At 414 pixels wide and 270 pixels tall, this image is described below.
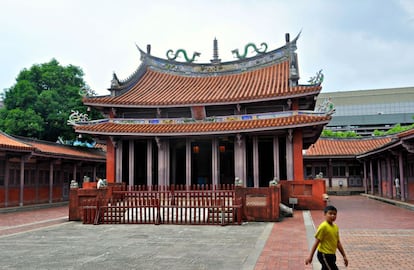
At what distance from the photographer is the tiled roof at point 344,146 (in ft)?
111

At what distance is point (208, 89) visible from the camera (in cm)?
2386

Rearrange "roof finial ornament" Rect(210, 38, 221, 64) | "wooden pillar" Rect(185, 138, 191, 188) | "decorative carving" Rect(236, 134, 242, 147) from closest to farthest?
"decorative carving" Rect(236, 134, 242, 147) → "wooden pillar" Rect(185, 138, 191, 188) → "roof finial ornament" Rect(210, 38, 221, 64)

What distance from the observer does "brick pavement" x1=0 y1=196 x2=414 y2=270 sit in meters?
7.61

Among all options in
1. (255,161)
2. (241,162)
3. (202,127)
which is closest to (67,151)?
(202,127)

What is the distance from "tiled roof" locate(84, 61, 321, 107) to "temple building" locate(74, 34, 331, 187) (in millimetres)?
50

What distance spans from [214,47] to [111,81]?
24.6 feet

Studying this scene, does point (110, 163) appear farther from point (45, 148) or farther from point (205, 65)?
point (205, 65)

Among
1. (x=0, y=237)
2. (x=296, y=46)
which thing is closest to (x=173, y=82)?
(x=296, y=46)

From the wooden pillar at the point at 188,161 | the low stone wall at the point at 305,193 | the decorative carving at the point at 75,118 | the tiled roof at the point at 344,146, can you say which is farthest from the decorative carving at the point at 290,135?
the tiled roof at the point at 344,146

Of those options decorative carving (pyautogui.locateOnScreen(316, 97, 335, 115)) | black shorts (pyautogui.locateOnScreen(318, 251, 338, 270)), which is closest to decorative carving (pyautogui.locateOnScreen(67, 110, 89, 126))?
decorative carving (pyautogui.locateOnScreen(316, 97, 335, 115))

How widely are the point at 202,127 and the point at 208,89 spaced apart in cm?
406

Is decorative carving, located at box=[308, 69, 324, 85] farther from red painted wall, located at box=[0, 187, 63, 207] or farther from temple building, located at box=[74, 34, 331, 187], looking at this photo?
red painted wall, located at box=[0, 187, 63, 207]

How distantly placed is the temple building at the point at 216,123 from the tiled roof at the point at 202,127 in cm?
5

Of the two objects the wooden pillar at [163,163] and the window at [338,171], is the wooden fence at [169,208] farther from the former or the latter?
the window at [338,171]
